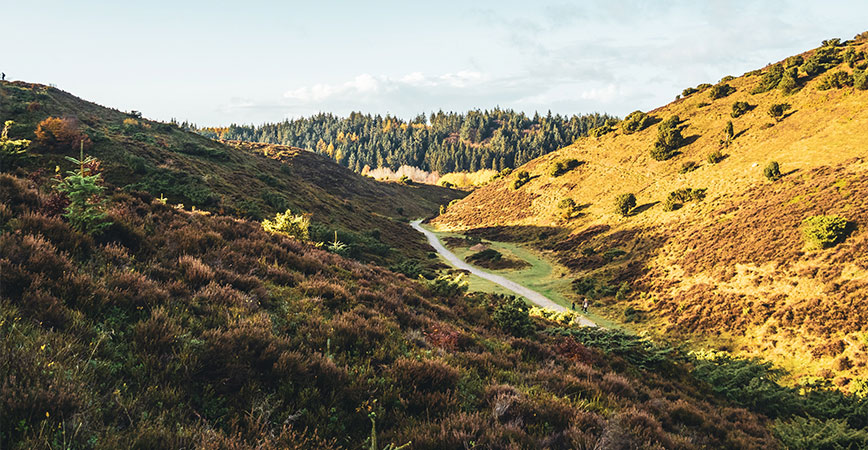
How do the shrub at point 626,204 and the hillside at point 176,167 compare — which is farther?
the shrub at point 626,204

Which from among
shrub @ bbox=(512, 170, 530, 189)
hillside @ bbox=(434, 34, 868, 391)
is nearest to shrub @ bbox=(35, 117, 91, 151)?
hillside @ bbox=(434, 34, 868, 391)

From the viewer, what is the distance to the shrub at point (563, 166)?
2448 inches

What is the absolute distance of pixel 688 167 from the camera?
44.4 m

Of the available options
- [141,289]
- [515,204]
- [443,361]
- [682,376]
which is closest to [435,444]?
[443,361]

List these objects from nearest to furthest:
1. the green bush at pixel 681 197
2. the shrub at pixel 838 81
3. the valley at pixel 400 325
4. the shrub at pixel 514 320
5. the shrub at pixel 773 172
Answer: the valley at pixel 400 325, the shrub at pixel 514 320, the shrub at pixel 773 172, the green bush at pixel 681 197, the shrub at pixel 838 81

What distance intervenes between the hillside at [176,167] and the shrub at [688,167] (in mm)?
34507

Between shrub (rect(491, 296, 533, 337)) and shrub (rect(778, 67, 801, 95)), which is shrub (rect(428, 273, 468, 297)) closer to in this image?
shrub (rect(491, 296, 533, 337))

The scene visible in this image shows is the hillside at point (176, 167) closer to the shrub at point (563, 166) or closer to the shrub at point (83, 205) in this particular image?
the shrub at point (83, 205)

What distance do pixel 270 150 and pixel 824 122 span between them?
99.7m

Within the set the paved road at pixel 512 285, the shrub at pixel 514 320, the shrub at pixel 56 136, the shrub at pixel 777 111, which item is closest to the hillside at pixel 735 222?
the shrub at pixel 777 111

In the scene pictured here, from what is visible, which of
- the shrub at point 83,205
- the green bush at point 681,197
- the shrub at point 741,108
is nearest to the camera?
the shrub at point 83,205

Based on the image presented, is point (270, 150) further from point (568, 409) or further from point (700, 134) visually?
point (568, 409)

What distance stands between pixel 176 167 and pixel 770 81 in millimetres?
76984

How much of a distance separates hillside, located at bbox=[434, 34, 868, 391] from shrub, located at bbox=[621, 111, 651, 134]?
117cm
